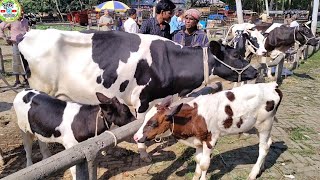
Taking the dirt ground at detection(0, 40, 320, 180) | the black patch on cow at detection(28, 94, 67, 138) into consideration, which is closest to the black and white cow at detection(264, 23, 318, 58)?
the dirt ground at detection(0, 40, 320, 180)

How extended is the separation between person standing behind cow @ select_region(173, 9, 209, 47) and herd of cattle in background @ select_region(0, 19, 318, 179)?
2.17 feet

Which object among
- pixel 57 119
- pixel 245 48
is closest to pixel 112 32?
pixel 57 119

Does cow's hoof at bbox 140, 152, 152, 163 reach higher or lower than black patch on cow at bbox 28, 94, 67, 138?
lower

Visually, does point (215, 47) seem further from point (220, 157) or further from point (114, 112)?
point (114, 112)

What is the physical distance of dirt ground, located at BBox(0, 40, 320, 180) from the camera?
4.52 m

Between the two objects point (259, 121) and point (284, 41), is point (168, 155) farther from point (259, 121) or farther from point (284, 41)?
point (284, 41)

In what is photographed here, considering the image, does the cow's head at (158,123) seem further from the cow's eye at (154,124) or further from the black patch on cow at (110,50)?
the black patch on cow at (110,50)

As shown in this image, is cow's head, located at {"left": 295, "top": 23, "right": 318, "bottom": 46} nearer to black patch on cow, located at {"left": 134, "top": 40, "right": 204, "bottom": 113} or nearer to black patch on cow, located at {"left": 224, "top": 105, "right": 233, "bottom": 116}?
black patch on cow, located at {"left": 134, "top": 40, "right": 204, "bottom": 113}

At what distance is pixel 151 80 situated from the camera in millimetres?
4625

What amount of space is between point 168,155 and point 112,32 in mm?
1943

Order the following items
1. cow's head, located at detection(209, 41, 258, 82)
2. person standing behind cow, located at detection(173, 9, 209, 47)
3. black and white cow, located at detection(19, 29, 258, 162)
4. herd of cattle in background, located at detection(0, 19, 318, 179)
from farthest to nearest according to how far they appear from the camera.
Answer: person standing behind cow, located at detection(173, 9, 209, 47) → cow's head, located at detection(209, 41, 258, 82) → black and white cow, located at detection(19, 29, 258, 162) → herd of cattle in background, located at detection(0, 19, 318, 179)

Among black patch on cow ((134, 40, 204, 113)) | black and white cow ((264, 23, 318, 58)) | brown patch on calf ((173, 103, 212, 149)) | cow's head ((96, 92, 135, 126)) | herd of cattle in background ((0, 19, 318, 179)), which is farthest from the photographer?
black and white cow ((264, 23, 318, 58))

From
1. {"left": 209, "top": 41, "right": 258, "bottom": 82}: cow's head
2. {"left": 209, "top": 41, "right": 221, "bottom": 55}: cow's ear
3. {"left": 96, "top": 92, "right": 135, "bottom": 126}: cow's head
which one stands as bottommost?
{"left": 96, "top": 92, "right": 135, "bottom": 126}: cow's head

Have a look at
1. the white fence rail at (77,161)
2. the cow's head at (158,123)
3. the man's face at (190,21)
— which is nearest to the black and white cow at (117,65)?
the man's face at (190,21)
